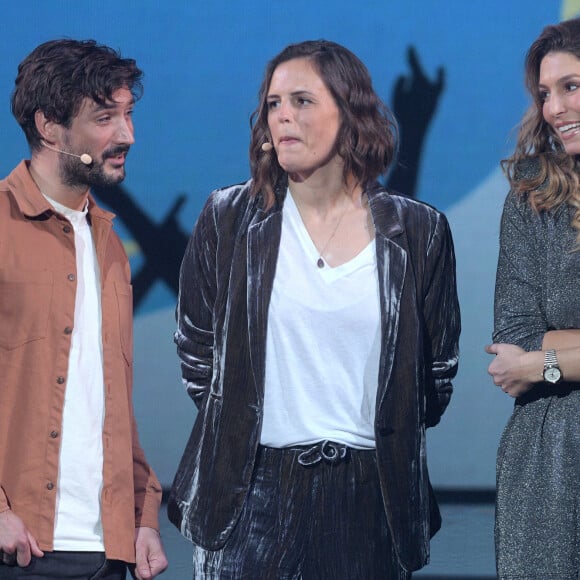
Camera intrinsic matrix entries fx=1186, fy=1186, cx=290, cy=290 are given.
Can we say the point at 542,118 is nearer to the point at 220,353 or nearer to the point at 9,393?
the point at 220,353

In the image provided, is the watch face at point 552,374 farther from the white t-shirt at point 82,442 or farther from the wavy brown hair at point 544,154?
the white t-shirt at point 82,442

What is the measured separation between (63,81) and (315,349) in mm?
841

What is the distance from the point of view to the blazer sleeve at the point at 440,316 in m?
2.81

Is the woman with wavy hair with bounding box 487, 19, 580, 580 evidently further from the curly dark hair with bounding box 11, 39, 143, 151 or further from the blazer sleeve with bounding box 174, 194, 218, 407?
the curly dark hair with bounding box 11, 39, 143, 151

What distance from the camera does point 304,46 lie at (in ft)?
9.38

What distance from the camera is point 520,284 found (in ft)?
8.81

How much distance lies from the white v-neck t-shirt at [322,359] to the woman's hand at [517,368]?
28 cm

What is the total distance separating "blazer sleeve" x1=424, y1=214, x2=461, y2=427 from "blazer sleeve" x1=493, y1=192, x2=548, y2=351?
6.0 inches

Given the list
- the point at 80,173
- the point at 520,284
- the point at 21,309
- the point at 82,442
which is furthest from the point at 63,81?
the point at 520,284

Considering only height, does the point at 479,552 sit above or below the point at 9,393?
below

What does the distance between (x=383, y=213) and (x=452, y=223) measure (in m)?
1.84

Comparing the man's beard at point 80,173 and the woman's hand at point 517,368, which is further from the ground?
the man's beard at point 80,173

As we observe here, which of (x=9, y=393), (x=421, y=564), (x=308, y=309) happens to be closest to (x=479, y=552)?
(x=421, y=564)

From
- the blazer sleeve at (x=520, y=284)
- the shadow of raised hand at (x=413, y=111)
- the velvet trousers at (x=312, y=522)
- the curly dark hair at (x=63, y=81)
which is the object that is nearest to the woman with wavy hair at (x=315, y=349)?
the velvet trousers at (x=312, y=522)
